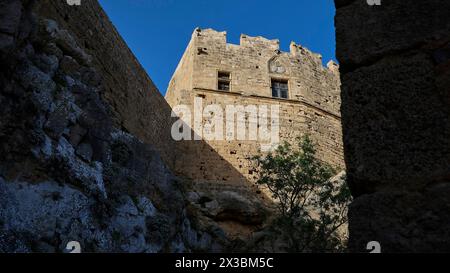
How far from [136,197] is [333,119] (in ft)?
41.2

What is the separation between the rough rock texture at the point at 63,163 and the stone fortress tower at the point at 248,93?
6564mm

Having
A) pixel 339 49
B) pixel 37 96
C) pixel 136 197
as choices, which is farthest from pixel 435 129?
pixel 136 197

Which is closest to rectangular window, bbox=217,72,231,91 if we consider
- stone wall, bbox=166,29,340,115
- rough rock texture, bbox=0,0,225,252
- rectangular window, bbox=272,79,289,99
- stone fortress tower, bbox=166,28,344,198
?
stone fortress tower, bbox=166,28,344,198

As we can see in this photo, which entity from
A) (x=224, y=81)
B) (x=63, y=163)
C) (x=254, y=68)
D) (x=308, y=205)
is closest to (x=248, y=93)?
(x=224, y=81)

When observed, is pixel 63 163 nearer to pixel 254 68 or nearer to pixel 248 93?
pixel 248 93

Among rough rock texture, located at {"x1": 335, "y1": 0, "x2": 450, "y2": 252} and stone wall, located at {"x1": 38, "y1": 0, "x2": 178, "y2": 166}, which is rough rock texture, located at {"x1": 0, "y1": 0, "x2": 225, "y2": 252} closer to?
stone wall, located at {"x1": 38, "y1": 0, "x2": 178, "y2": 166}

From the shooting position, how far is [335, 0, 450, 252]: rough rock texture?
188 cm

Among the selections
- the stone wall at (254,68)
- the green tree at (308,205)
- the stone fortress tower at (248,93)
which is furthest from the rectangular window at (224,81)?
the green tree at (308,205)

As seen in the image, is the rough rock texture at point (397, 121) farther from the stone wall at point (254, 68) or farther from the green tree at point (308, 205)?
the stone wall at point (254, 68)

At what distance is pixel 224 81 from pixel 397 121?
616 inches

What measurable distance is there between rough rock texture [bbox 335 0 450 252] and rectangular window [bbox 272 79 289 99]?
1569 cm

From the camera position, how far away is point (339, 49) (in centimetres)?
241

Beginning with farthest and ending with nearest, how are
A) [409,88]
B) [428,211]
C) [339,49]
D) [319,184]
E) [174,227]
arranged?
Result: [319,184] → [174,227] → [339,49] → [409,88] → [428,211]

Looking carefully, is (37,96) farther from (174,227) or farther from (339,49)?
(339,49)
